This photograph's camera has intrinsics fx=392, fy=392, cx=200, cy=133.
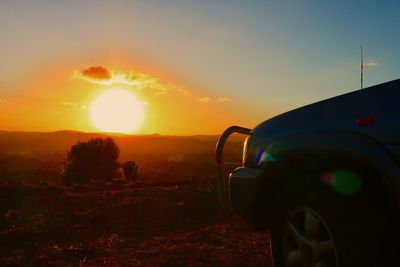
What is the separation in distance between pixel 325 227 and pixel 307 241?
0.20 metres

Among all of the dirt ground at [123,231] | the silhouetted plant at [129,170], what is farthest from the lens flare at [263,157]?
the silhouetted plant at [129,170]

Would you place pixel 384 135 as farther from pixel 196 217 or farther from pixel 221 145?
pixel 196 217

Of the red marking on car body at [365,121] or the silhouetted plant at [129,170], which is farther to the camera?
the silhouetted plant at [129,170]

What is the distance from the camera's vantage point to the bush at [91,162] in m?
37.7

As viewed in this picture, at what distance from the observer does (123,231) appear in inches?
374

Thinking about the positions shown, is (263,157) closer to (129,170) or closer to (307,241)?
(307,241)

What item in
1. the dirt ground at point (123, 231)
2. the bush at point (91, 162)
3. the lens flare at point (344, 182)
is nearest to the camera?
the lens flare at point (344, 182)

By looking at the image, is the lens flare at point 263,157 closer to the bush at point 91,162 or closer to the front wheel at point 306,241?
the front wheel at point 306,241

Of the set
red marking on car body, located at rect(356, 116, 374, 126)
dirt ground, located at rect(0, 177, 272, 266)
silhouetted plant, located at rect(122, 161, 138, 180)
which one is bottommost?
silhouetted plant, located at rect(122, 161, 138, 180)

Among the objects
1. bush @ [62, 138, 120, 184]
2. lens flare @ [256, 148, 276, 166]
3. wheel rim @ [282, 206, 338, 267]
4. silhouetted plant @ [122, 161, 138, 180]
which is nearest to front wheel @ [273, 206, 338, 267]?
wheel rim @ [282, 206, 338, 267]

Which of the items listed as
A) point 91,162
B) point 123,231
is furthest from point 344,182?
point 91,162

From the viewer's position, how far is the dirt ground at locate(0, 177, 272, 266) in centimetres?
573

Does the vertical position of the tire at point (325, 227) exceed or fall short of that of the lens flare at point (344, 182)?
it falls short

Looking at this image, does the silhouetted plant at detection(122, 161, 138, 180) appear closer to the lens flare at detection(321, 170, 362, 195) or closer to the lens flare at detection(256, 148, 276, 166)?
the lens flare at detection(256, 148, 276, 166)
